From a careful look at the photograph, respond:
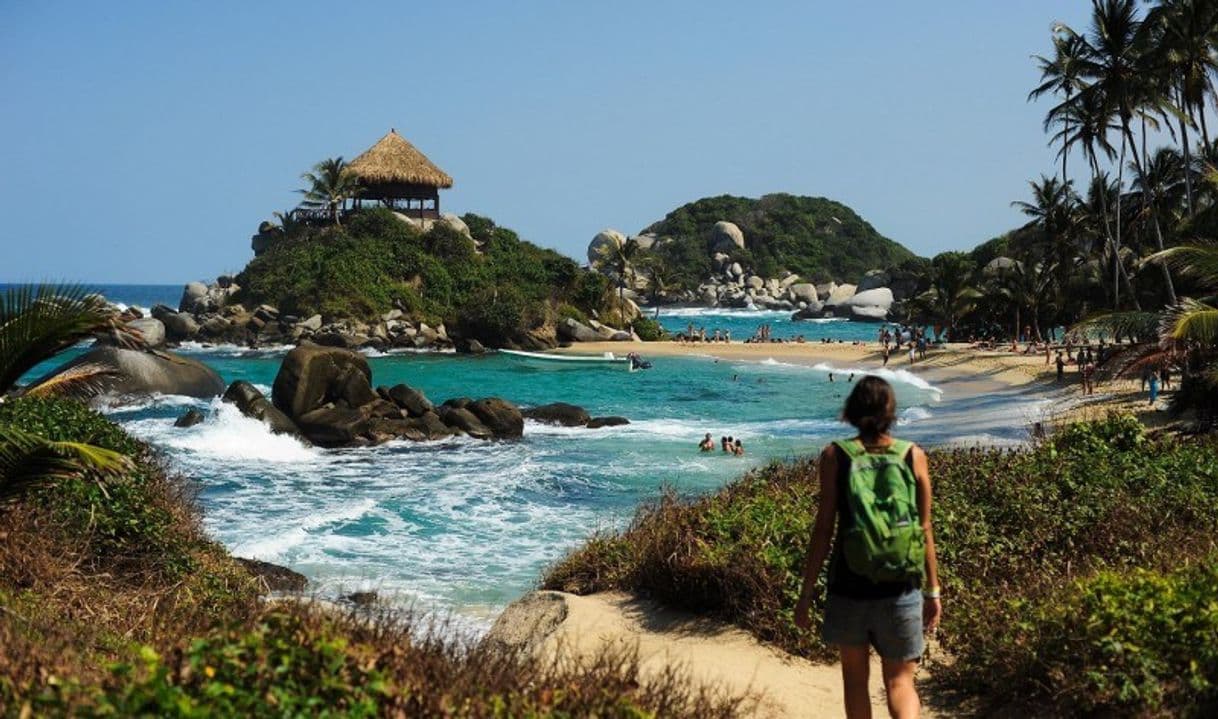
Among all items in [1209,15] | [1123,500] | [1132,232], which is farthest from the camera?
[1132,232]

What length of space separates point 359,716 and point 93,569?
21.4 feet

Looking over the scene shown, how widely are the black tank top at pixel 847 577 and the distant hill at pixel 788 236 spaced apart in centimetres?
13413

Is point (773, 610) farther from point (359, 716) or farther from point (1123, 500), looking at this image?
point (359, 716)

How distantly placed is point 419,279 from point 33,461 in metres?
61.7

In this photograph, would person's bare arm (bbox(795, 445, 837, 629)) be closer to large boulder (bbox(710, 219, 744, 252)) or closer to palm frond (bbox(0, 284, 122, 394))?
palm frond (bbox(0, 284, 122, 394))

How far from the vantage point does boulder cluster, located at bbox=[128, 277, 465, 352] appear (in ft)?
203

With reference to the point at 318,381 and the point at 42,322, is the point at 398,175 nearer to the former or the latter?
the point at 318,381

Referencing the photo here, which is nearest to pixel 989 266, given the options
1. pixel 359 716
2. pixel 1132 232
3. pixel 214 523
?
pixel 1132 232

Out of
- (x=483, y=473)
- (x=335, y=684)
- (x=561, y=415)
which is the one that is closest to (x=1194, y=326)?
(x=335, y=684)

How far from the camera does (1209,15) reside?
105ft

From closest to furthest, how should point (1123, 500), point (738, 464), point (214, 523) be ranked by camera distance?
point (1123, 500) < point (214, 523) < point (738, 464)

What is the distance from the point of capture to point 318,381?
30141mm

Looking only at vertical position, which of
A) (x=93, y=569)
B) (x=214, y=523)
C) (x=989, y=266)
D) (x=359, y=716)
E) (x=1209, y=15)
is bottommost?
(x=214, y=523)

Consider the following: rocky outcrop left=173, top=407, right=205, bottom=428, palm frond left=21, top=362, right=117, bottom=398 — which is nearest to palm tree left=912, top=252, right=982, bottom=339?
rocky outcrop left=173, top=407, right=205, bottom=428
